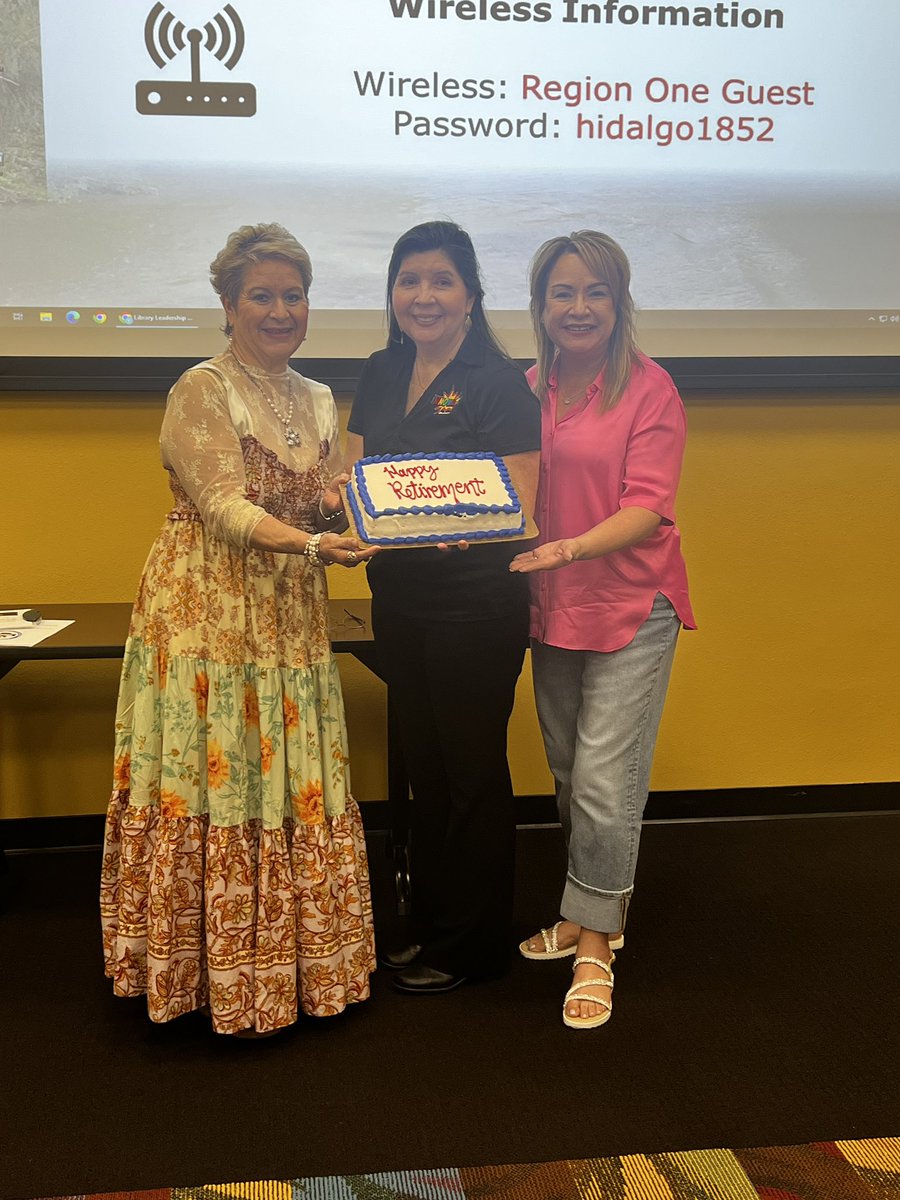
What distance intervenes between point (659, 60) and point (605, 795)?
1.87 meters

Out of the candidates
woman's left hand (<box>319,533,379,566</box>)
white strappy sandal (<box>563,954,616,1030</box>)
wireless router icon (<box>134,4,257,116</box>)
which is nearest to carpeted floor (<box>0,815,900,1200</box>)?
white strappy sandal (<box>563,954,616,1030</box>)

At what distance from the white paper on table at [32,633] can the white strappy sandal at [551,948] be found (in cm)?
135

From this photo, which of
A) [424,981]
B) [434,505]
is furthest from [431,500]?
[424,981]

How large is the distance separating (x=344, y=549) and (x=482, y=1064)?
1.04 m

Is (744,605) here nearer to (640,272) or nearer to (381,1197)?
(640,272)

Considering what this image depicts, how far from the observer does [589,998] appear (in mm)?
2254

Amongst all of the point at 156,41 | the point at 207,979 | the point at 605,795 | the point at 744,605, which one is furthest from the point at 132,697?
the point at 744,605

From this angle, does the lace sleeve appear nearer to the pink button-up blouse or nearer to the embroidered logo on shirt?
the embroidered logo on shirt

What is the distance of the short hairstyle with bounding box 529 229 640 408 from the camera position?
2018 mm

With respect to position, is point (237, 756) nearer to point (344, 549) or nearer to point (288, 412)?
point (344, 549)

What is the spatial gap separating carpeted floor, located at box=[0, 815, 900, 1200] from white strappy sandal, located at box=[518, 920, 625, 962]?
0.03m

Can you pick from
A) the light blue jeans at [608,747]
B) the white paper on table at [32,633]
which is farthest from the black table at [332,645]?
the light blue jeans at [608,747]

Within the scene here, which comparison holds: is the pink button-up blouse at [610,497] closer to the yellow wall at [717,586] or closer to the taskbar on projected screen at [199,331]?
the taskbar on projected screen at [199,331]

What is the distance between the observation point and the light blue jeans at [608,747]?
2203 mm
